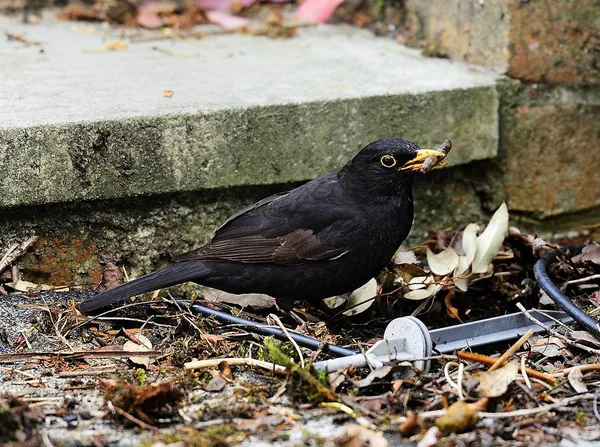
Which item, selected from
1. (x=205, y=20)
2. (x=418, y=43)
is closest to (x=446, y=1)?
(x=418, y=43)

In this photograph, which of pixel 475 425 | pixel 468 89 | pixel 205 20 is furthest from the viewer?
pixel 205 20

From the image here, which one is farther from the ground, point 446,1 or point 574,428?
point 446,1

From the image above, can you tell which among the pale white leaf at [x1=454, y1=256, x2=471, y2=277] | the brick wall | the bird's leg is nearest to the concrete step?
the brick wall

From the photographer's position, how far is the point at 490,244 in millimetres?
4035

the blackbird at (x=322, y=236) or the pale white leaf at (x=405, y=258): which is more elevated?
the blackbird at (x=322, y=236)

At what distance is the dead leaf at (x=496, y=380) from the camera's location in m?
2.83

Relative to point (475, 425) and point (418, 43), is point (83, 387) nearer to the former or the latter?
point (475, 425)

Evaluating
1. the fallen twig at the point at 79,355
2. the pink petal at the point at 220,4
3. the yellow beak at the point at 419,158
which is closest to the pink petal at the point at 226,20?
the pink petal at the point at 220,4

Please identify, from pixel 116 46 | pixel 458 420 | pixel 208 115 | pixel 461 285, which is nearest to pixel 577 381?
pixel 458 420

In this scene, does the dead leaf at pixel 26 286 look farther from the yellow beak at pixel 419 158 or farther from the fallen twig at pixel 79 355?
the yellow beak at pixel 419 158

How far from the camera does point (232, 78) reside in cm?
466

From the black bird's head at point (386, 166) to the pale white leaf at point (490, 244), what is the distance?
432mm

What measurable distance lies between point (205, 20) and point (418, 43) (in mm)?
1530

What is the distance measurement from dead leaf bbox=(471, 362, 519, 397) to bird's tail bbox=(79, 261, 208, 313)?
1.43 meters
